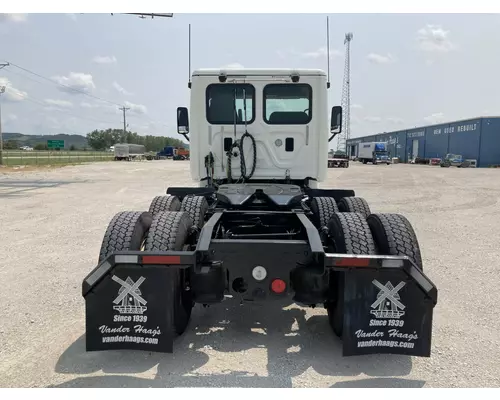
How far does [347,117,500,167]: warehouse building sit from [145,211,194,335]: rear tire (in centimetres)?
5478

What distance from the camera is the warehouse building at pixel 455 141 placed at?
50062 millimetres

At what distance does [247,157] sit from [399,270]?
3.31 meters

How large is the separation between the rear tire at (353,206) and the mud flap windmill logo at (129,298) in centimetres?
292

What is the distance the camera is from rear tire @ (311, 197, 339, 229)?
4.89m

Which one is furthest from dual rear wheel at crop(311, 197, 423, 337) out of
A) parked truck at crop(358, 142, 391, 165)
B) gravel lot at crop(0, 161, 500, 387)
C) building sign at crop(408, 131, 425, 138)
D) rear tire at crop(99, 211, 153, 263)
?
building sign at crop(408, 131, 425, 138)

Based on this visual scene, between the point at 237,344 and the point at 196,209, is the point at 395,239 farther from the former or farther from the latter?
the point at 196,209

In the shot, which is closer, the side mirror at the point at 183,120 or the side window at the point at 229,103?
the side window at the point at 229,103

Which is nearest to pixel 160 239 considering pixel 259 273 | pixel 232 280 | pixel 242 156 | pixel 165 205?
pixel 232 280

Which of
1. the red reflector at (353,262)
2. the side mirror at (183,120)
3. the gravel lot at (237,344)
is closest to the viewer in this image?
the red reflector at (353,262)

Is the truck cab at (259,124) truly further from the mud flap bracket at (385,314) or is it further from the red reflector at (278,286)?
the mud flap bracket at (385,314)

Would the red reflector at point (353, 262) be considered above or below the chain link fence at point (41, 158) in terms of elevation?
above

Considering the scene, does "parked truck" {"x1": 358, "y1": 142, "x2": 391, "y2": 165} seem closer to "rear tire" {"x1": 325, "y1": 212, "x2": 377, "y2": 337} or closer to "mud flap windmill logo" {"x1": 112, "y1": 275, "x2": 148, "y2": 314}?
"rear tire" {"x1": 325, "y1": 212, "x2": 377, "y2": 337}

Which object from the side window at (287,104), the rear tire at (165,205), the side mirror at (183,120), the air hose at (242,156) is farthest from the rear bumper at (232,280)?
the side mirror at (183,120)

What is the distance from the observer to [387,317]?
3221 mm
